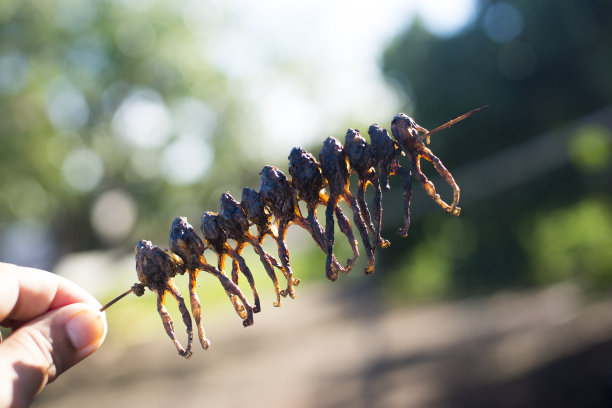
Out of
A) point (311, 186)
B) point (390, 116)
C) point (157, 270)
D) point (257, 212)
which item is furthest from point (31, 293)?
point (390, 116)

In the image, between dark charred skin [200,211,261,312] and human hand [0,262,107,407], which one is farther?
human hand [0,262,107,407]

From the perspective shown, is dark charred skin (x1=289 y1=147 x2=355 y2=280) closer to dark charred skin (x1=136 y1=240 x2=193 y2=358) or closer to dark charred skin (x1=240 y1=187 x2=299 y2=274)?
dark charred skin (x1=240 y1=187 x2=299 y2=274)

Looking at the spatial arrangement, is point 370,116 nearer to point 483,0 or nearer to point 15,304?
point 483,0

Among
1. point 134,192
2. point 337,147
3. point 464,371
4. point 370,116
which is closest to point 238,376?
point 464,371

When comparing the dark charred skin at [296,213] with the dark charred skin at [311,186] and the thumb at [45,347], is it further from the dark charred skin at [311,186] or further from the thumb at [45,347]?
the thumb at [45,347]

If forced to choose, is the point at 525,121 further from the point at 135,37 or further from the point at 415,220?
the point at 135,37

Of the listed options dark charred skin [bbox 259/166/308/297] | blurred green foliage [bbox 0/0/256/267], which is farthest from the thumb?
blurred green foliage [bbox 0/0/256/267]
